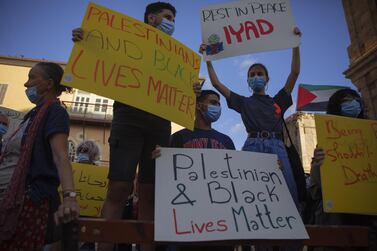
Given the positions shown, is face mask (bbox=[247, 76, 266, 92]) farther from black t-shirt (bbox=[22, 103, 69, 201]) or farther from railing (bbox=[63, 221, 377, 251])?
black t-shirt (bbox=[22, 103, 69, 201])

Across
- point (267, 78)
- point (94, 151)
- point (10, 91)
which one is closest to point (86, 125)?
point (10, 91)

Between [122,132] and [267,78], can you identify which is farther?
[267,78]

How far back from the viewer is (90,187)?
3.85 m

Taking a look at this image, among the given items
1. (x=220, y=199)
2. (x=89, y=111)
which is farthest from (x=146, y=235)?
(x=89, y=111)

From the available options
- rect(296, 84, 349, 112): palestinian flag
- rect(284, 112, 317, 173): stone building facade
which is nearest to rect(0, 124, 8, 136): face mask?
rect(296, 84, 349, 112): palestinian flag

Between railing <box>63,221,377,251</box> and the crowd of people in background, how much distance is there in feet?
0.30

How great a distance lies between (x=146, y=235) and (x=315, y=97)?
28.3 ft

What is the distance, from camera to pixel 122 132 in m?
2.21

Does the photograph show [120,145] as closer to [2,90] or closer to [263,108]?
[263,108]

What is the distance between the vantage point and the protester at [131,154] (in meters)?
2.10

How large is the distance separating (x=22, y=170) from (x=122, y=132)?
70 cm

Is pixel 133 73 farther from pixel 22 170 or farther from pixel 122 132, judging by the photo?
pixel 22 170

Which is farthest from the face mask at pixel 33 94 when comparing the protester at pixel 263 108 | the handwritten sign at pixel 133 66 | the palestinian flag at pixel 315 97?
the palestinian flag at pixel 315 97

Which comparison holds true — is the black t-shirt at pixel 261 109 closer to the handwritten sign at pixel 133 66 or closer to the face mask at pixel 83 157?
the handwritten sign at pixel 133 66
